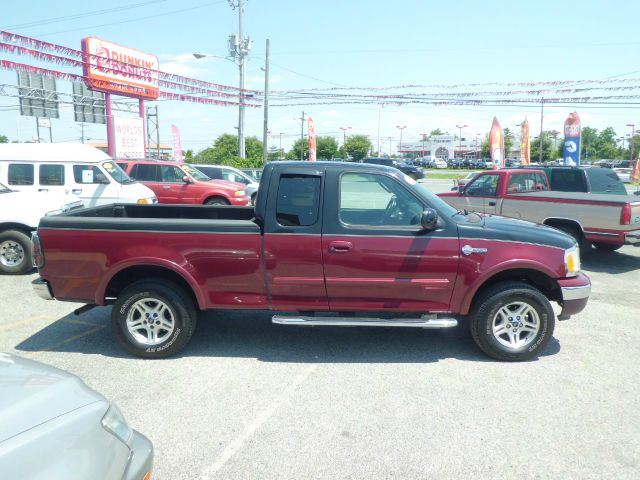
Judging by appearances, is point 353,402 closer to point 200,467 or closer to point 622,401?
point 200,467

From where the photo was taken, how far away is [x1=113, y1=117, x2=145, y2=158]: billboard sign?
2684cm

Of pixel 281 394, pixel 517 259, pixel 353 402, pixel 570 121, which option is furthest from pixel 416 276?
pixel 570 121

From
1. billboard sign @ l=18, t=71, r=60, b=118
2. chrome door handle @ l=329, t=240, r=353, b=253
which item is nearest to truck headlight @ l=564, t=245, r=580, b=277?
chrome door handle @ l=329, t=240, r=353, b=253

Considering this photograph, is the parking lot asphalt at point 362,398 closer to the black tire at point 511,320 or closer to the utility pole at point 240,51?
the black tire at point 511,320

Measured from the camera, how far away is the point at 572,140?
2623 cm

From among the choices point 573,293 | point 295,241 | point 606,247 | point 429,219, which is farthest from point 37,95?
point 573,293

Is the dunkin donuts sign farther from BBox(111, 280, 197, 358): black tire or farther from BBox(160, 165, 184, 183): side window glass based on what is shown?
BBox(111, 280, 197, 358): black tire

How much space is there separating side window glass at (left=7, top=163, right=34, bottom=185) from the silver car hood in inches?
344

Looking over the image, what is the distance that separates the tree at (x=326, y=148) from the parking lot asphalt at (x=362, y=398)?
84.1 m

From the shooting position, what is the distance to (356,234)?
15.1ft

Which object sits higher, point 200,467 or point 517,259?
point 517,259

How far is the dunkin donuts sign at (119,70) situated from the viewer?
26.2 meters

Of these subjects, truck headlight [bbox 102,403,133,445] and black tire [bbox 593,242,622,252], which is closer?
truck headlight [bbox 102,403,133,445]

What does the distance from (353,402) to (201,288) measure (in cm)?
180
